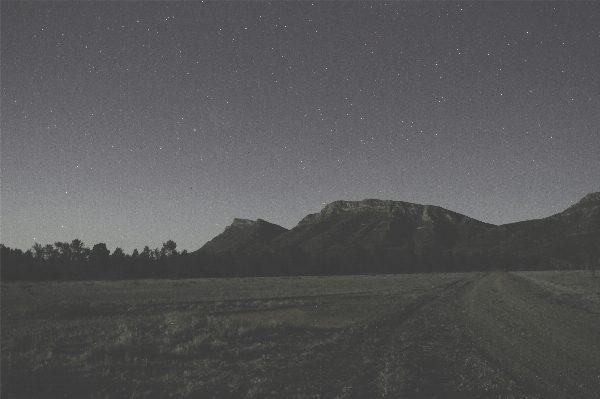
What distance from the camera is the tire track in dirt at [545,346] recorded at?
8.59m

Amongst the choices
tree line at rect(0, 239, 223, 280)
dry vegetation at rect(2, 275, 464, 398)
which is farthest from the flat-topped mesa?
dry vegetation at rect(2, 275, 464, 398)

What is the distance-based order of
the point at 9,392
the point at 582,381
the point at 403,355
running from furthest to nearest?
the point at 403,355 → the point at 582,381 → the point at 9,392

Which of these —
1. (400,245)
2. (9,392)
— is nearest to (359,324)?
(9,392)

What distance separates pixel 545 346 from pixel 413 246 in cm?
16667

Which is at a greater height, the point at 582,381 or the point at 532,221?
the point at 532,221

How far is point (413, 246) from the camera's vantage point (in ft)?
565

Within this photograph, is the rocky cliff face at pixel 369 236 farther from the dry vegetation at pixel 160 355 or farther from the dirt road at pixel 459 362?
the dirt road at pixel 459 362

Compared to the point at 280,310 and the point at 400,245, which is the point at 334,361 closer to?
the point at 280,310

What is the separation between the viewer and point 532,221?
6476 inches

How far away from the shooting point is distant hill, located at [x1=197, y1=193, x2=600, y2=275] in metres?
123

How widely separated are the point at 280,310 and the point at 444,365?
16.3 metres

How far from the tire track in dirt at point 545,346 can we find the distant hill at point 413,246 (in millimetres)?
95160

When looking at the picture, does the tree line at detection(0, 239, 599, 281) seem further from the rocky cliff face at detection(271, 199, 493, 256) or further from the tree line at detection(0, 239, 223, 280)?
the rocky cliff face at detection(271, 199, 493, 256)

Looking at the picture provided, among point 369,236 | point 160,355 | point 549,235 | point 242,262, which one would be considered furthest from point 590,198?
point 160,355
